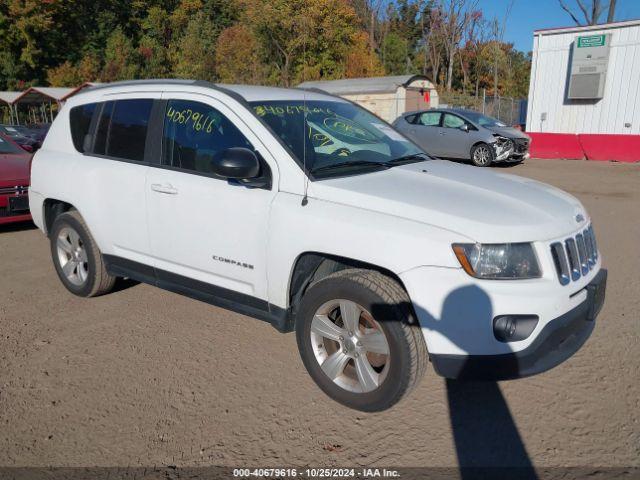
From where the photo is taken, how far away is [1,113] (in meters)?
50.9

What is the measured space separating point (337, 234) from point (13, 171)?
20.0 ft

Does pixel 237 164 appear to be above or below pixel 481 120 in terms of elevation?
above

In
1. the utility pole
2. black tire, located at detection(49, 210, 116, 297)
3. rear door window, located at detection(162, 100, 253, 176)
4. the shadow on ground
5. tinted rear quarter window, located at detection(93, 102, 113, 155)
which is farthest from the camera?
the utility pole

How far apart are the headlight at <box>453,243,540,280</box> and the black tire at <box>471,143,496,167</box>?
1206 centimetres

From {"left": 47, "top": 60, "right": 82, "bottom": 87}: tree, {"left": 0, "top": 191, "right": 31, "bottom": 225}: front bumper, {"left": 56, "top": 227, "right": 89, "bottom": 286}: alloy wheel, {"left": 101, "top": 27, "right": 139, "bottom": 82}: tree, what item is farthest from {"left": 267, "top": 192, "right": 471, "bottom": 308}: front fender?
{"left": 47, "top": 60, "right": 82, "bottom": 87}: tree

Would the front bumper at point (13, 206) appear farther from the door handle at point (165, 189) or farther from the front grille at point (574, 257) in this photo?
the front grille at point (574, 257)

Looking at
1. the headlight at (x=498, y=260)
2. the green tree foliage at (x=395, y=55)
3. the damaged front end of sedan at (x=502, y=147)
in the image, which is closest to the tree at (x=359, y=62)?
the green tree foliage at (x=395, y=55)

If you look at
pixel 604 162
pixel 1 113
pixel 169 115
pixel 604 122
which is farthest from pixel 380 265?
pixel 1 113

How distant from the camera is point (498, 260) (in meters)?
2.64

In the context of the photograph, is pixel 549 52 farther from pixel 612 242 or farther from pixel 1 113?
pixel 1 113

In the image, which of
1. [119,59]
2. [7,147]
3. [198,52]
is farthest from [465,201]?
[119,59]

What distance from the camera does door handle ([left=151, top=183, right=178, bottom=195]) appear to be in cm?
367

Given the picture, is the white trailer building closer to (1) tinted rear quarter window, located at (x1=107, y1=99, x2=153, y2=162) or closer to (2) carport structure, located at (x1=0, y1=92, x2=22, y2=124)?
(1) tinted rear quarter window, located at (x1=107, y1=99, x2=153, y2=162)

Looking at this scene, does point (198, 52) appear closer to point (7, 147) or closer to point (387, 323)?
point (7, 147)
